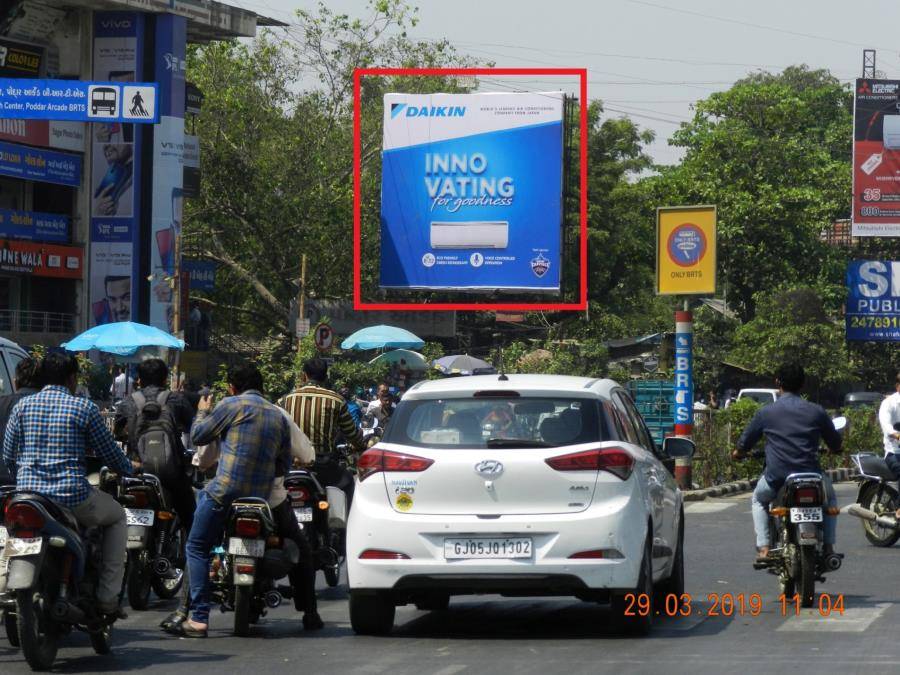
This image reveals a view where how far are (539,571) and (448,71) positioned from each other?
3714cm

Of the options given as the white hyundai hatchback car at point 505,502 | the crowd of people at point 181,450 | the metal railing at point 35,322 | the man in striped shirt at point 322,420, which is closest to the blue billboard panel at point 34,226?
the metal railing at point 35,322

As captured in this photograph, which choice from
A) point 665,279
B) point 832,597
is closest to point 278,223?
point 665,279

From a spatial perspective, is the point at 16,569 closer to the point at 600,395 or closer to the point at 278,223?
the point at 600,395

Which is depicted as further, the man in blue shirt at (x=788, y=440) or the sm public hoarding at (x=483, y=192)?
the sm public hoarding at (x=483, y=192)

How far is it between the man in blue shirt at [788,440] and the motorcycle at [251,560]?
3190 mm

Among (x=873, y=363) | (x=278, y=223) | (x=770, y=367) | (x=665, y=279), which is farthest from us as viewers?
(x=873, y=363)

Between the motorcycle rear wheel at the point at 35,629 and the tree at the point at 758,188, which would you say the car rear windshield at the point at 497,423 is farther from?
the tree at the point at 758,188

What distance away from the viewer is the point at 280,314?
4859cm

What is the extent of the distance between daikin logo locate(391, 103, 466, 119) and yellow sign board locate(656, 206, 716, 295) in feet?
38.4

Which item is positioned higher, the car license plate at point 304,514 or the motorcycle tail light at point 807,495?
the motorcycle tail light at point 807,495

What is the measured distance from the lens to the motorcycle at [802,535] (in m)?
10.5

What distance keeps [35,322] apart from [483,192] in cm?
1321

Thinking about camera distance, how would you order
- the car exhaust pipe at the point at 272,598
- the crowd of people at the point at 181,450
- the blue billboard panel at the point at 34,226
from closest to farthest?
the crowd of people at the point at 181,450, the car exhaust pipe at the point at 272,598, the blue billboard panel at the point at 34,226

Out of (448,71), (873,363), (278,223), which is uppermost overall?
(448,71)
